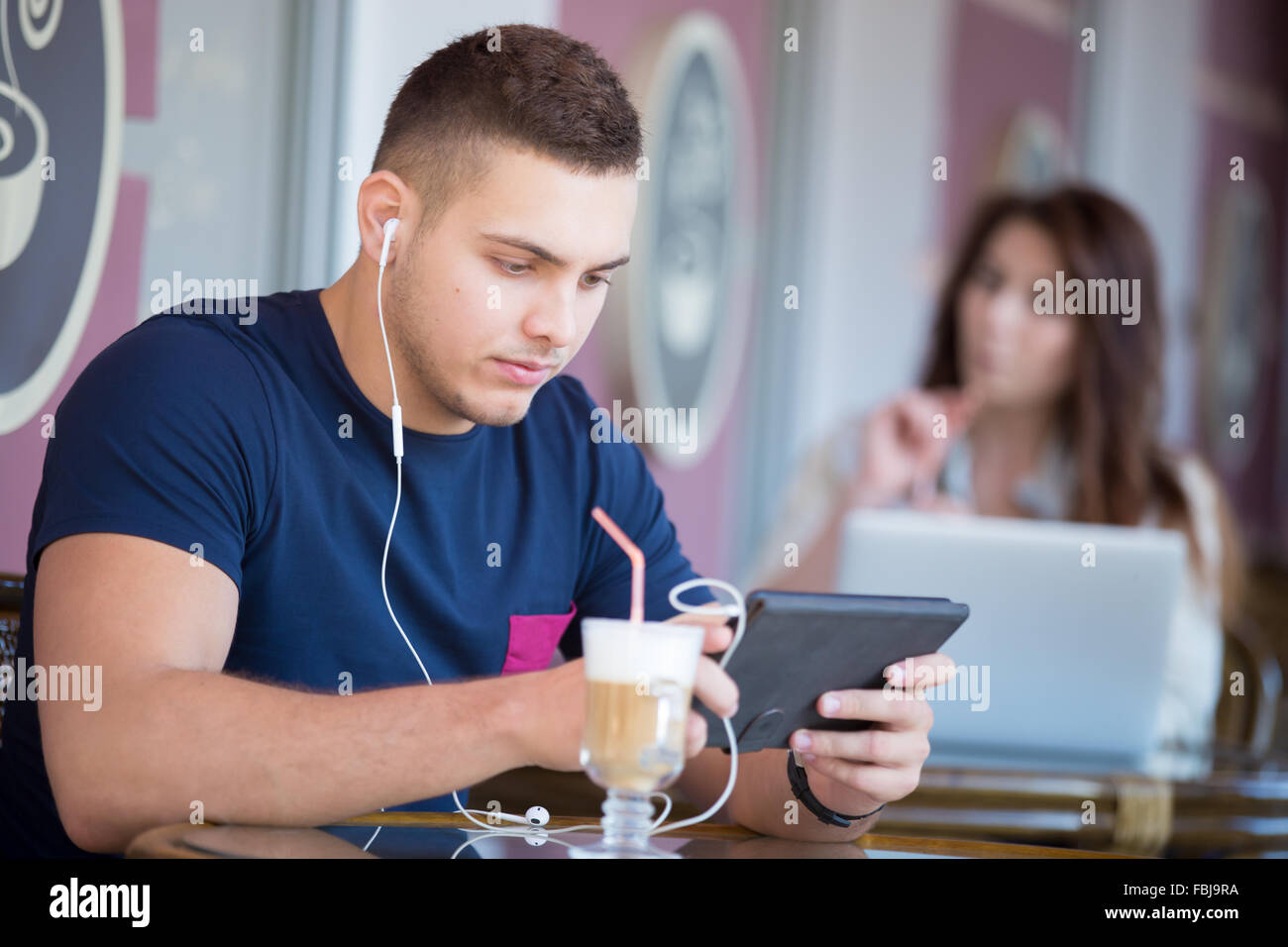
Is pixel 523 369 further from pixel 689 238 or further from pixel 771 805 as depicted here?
pixel 689 238

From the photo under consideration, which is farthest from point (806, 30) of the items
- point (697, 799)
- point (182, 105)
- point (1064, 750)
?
point (697, 799)

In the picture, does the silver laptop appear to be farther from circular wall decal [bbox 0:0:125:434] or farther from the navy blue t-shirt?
circular wall decal [bbox 0:0:125:434]

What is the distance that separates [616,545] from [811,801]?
0.49m

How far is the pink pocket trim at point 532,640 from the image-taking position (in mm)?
1583

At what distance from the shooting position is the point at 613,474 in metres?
1.72

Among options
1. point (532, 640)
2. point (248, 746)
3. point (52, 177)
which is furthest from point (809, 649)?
point (52, 177)

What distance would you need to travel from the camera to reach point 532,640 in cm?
161

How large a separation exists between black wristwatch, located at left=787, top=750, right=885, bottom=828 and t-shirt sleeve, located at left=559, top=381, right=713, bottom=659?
39cm

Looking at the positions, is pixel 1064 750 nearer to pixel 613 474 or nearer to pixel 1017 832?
pixel 1017 832

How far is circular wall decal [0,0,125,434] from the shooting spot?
5.97 feet

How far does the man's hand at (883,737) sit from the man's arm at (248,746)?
0.96 ft

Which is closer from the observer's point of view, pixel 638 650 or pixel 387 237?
pixel 638 650

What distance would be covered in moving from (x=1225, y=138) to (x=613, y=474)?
20.5ft

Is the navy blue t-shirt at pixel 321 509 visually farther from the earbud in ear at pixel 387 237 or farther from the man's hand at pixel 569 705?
the man's hand at pixel 569 705
